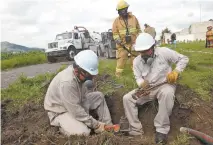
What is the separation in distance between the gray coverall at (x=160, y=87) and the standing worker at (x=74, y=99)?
684 millimetres

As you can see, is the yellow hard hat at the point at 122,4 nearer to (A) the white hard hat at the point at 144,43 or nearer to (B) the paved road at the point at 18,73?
(A) the white hard hat at the point at 144,43

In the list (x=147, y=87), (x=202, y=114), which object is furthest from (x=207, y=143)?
(x=147, y=87)

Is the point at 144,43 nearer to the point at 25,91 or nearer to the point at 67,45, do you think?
the point at 25,91

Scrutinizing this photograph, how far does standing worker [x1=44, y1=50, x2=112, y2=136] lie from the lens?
4.91 meters

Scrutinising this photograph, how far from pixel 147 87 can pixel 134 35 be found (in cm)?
292

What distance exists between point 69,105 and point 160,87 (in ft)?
4.86

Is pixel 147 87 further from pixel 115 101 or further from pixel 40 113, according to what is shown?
pixel 40 113

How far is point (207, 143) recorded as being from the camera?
15.7ft

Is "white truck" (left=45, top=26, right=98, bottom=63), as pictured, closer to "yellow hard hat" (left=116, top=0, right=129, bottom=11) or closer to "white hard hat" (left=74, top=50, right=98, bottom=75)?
"yellow hard hat" (left=116, top=0, right=129, bottom=11)

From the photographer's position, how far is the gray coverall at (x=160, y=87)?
5172 mm

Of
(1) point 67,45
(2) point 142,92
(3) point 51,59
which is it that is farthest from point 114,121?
(3) point 51,59

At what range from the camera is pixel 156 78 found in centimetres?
550

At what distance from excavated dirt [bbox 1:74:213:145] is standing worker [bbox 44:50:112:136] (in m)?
0.24

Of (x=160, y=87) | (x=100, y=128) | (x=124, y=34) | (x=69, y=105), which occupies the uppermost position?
(x=124, y=34)
